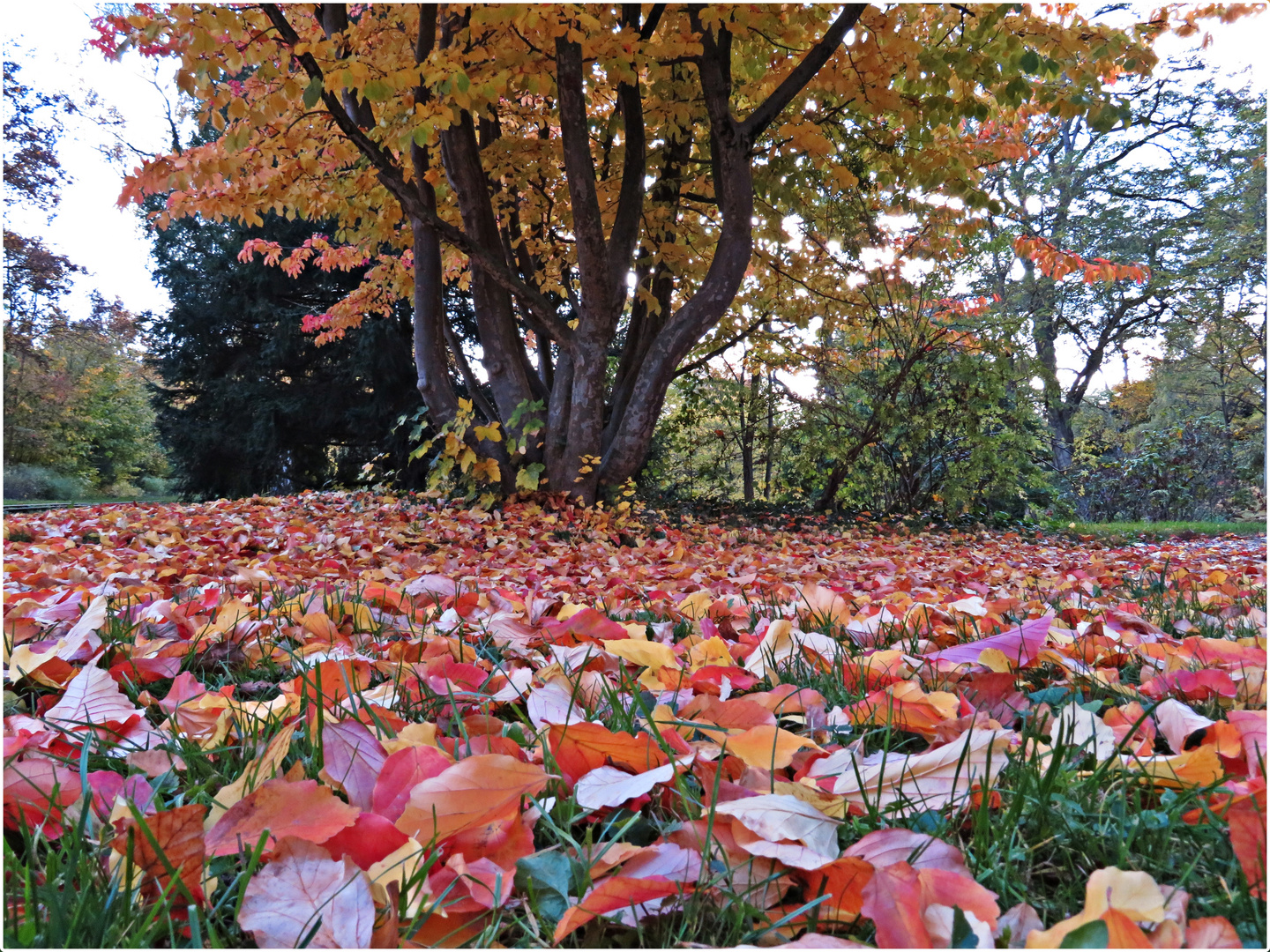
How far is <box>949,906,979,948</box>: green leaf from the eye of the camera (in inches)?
20.5

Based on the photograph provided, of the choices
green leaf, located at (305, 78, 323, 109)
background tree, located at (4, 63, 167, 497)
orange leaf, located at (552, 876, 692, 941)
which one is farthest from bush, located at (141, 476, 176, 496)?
orange leaf, located at (552, 876, 692, 941)

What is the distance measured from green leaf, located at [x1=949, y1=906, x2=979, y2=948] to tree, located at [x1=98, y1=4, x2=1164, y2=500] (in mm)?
3376

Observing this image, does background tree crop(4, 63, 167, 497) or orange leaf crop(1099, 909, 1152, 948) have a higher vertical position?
background tree crop(4, 63, 167, 497)

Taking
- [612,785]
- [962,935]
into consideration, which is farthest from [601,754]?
[962,935]

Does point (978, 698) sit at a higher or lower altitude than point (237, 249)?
lower

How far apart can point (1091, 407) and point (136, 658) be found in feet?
60.7

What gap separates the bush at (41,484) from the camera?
10482 millimetres

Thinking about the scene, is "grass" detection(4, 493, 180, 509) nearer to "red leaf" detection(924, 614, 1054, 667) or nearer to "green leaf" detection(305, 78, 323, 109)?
"green leaf" detection(305, 78, 323, 109)

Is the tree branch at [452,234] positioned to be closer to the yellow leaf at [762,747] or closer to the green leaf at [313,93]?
the green leaf at [313,93]

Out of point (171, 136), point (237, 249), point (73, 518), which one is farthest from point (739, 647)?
point (171, 136)

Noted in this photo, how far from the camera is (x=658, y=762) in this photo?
814mm

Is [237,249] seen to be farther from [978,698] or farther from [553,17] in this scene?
[978,698]

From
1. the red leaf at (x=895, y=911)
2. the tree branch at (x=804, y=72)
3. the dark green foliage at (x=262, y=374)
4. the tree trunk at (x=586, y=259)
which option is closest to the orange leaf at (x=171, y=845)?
the red leaf at (x=895, y=911)

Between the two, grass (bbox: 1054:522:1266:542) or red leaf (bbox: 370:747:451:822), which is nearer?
red leaf (bbox: 370:747:451:822)
